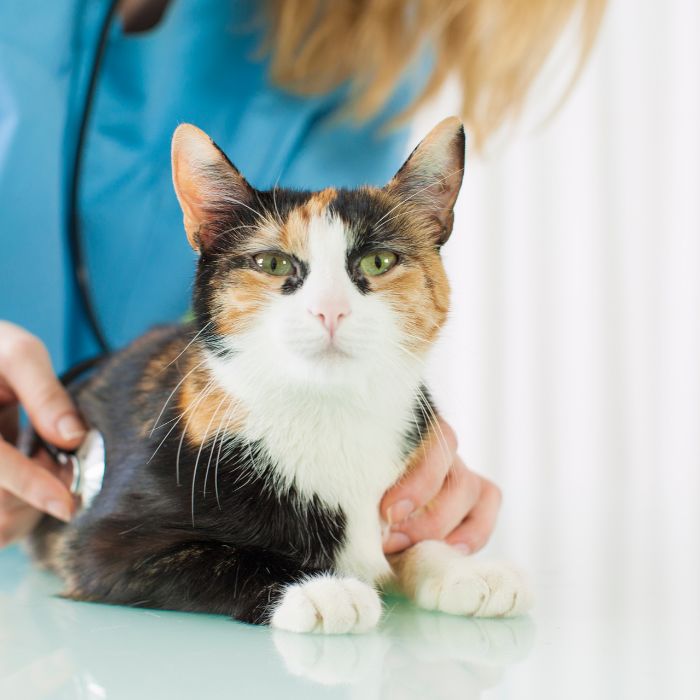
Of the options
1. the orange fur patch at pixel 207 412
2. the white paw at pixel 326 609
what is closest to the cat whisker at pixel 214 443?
the orange fur patch at pixel 207 412

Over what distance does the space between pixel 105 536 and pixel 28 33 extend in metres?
0.87

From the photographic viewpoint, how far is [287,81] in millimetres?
1483

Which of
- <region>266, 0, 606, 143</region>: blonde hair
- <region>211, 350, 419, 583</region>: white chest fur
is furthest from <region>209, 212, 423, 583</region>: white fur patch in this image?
<region>266, 0, 606, 143</region>: blonde hair

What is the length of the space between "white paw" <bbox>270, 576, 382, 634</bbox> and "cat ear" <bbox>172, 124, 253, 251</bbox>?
0.32 metres

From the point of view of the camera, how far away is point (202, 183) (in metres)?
0.77

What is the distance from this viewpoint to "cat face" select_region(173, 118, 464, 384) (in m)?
0.73

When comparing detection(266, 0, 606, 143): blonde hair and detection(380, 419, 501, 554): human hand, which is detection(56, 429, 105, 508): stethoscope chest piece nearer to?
detection(380, 419, 501, 554): human hand

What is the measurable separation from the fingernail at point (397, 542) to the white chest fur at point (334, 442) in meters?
0.07

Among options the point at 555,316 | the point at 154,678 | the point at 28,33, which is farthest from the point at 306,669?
the point at 555,316

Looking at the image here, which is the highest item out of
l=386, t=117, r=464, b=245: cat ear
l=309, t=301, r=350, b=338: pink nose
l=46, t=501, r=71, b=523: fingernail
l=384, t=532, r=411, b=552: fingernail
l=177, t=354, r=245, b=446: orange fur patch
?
l=386, t=117, r=464, b=245: cat ear

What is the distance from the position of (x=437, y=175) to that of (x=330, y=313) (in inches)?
7.4

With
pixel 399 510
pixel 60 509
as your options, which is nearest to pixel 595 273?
pixel 399 510

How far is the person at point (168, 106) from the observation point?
134 cm

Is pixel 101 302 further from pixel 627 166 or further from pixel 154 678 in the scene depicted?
pixel 627 166
